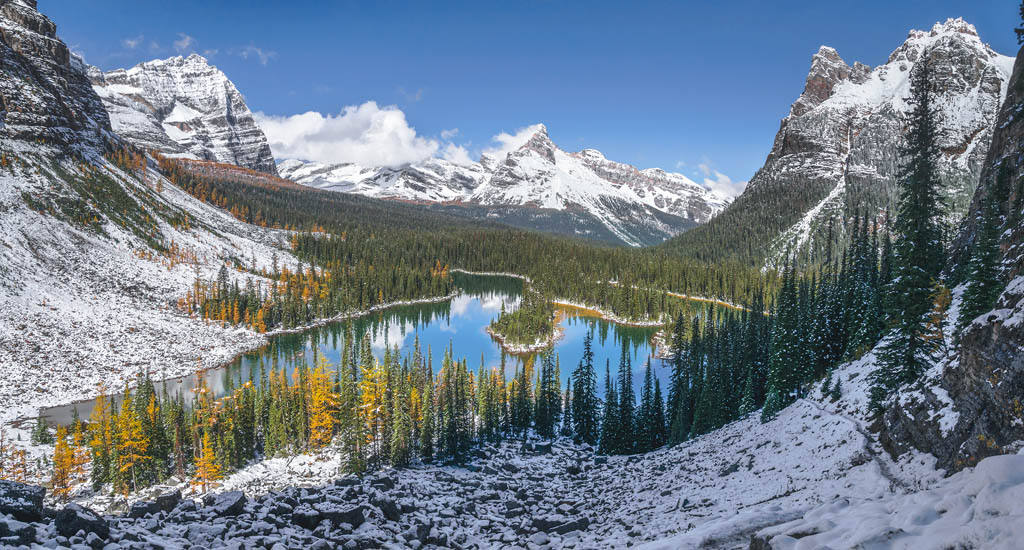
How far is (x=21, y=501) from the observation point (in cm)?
1439

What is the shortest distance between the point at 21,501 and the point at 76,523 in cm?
202

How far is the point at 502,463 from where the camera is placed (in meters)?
45.8

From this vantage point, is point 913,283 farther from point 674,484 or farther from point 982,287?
point 674,484

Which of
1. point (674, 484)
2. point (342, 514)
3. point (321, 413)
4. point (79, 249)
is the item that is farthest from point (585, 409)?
point (79, 249)

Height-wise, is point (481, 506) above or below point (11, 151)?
below

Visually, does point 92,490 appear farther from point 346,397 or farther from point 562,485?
point 562,485

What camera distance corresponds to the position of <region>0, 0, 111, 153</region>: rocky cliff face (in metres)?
141

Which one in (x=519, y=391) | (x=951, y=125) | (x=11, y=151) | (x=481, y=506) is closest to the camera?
(x=481, y=506)

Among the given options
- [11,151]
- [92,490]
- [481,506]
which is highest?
[11,151]

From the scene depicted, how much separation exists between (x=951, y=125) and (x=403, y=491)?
270420 millimetres

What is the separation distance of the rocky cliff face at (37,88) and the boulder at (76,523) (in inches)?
7265

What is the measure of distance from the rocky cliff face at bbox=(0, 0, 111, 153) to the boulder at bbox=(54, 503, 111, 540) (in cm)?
18453

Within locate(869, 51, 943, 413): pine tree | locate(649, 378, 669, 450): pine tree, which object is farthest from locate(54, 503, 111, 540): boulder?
locate(649, 378, 669, 450): pine tree

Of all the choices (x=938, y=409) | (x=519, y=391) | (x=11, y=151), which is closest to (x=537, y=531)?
(x=938, y=409)
